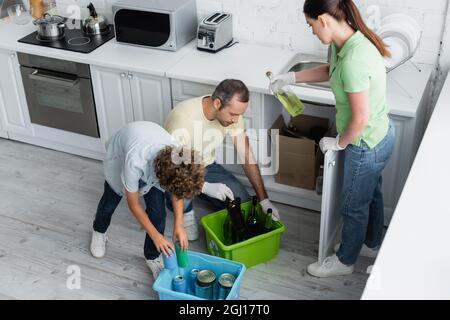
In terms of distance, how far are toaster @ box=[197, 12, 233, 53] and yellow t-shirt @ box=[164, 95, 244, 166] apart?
64 centimetres

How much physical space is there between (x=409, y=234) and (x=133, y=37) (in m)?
2.16

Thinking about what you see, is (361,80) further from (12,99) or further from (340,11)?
(12,99)

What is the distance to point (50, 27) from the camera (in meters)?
3.72

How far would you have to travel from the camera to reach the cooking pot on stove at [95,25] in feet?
12.4

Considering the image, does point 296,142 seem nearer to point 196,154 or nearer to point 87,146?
point 196,154

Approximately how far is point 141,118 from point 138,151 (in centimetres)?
111

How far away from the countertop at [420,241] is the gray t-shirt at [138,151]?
0.97m

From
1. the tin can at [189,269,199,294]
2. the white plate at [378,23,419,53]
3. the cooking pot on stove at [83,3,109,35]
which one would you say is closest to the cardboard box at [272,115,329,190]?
the white plate at [378,23,419,53]

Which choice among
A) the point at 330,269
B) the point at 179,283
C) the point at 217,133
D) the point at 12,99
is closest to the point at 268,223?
the point at 330,269

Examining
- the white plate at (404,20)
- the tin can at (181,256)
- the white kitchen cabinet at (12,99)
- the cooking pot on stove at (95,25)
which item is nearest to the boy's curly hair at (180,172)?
the tin can at (181,256)

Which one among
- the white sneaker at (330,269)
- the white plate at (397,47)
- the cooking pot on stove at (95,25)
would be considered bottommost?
the white sneaker at (330,269)

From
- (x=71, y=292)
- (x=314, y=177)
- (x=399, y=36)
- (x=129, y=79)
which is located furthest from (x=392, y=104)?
(x=71, y=292)

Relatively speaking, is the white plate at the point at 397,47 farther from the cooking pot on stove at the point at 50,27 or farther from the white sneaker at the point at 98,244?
the cooking pot on stove at the point at 50,27

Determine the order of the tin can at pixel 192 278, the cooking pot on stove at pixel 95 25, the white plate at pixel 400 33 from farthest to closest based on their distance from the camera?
the cooking pot on stove at pixel 95 25
the white plate at pixel 400 33
the tin can at pixel 192 278
